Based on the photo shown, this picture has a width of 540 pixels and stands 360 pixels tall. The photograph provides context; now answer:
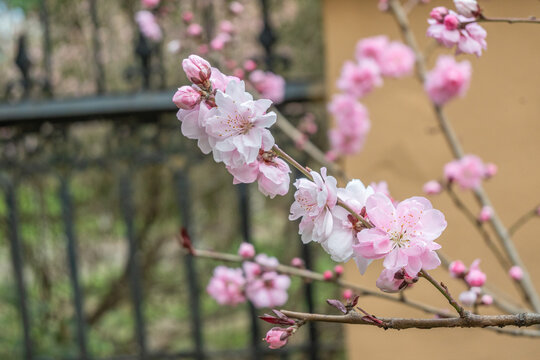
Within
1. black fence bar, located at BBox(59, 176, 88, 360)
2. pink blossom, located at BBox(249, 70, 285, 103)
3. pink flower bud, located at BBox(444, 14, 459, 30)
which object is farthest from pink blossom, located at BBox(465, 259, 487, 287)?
black fence bar, located at BBox(59, 176, 88, 360)

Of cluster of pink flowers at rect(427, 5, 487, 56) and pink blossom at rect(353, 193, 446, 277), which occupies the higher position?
cluster of pink flowers at rect(427, 5, 487, 56)

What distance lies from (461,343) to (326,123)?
1.10m

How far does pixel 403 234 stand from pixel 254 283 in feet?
3.18

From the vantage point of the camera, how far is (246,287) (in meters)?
1.63

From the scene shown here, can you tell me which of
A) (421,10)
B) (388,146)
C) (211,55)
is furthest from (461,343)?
(211,55)

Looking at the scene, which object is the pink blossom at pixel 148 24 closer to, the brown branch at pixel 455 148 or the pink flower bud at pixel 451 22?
the brown branch at pixel 455 148

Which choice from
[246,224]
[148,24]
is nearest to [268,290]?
[246,224]

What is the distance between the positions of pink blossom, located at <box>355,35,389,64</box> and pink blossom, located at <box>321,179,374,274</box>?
119 cm

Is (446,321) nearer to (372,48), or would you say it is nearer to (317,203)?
(317,203)

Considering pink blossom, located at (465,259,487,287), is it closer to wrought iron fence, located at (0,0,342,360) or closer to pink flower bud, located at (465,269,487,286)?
pink flower bud, located at (465,269,487,286)

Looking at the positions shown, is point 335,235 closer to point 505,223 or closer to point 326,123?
point 505,223

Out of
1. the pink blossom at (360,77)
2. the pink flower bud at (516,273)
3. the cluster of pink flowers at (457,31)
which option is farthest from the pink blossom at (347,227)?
the pink blossom at (360,77)

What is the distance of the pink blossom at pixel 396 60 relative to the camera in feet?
5.86

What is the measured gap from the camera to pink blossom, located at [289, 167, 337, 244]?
632 millimetres
